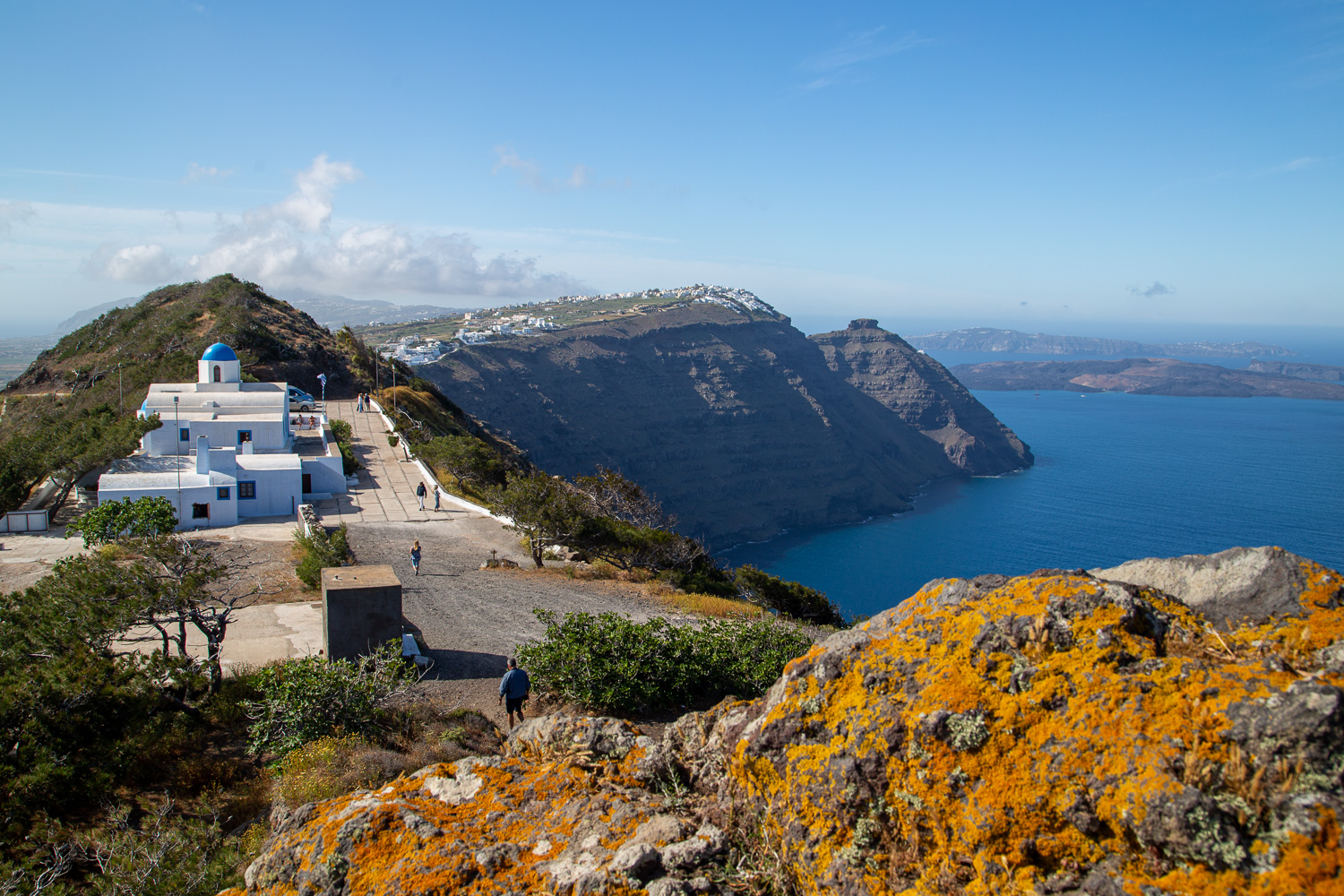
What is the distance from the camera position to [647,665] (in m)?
8.81

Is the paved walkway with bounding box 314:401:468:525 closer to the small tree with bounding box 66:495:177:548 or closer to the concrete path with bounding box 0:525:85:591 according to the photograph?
the small tree with bounding box 66:495:177:548

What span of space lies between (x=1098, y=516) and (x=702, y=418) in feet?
175

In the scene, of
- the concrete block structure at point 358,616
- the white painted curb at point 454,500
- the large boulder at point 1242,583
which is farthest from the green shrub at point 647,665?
the white painted curb at point 454,500

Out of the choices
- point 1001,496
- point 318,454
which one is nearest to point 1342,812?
point 318,454

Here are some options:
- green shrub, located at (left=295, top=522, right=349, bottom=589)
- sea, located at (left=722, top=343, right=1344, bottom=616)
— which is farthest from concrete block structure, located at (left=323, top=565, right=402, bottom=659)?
sea, located at (left=722, top=343, right=1344, bottom=616)

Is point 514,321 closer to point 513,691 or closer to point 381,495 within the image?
point 381,495

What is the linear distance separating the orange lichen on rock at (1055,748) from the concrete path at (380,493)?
20.8m

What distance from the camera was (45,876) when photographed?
17.7 feet

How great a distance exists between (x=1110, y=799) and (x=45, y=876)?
6.98 m

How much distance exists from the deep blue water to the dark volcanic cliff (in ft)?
20.9

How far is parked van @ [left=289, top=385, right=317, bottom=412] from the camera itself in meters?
35.3

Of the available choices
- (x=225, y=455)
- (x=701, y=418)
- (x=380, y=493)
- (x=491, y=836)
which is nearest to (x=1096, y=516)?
(x=701, y=418)

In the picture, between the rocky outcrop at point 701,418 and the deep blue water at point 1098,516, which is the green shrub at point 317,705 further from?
the rocky outcrop at point 701,418

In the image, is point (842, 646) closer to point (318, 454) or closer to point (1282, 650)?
point (1282, 650)
